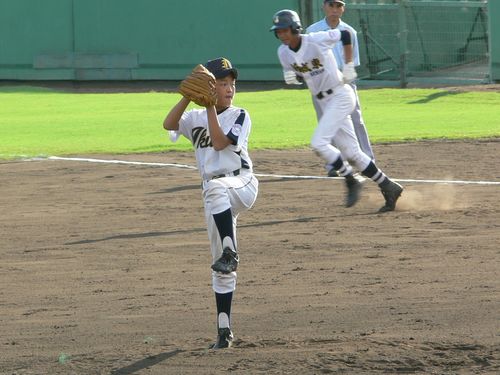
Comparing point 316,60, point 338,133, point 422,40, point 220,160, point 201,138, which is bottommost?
point 338,133

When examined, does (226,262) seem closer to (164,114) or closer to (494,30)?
(164,114)

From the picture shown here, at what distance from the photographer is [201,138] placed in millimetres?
6363

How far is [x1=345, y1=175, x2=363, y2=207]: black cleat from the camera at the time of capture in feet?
36.1

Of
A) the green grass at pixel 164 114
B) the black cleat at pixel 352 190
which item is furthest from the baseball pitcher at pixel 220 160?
the green grass at pixel 164 114

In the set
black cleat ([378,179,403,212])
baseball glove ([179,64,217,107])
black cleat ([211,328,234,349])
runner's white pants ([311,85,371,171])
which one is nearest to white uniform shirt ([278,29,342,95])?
runner's white pants ([311,85,371,171])

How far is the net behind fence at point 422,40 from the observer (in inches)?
969

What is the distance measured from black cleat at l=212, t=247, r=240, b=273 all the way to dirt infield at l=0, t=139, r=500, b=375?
0.42m

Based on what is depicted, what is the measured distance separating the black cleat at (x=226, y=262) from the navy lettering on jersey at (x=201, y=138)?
648 millimetres

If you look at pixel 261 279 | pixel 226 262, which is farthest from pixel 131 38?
pixel 226 262

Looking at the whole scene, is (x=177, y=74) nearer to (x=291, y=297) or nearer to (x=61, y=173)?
(x=61, y=173)

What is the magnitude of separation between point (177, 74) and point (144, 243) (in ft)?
63.3

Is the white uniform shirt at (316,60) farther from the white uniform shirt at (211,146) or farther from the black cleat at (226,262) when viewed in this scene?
the black cleat at (226,262)

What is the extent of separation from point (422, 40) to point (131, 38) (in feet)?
25.0

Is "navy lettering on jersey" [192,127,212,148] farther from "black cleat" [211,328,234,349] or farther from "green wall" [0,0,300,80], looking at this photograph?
"green wall" [0,0,300,80]
